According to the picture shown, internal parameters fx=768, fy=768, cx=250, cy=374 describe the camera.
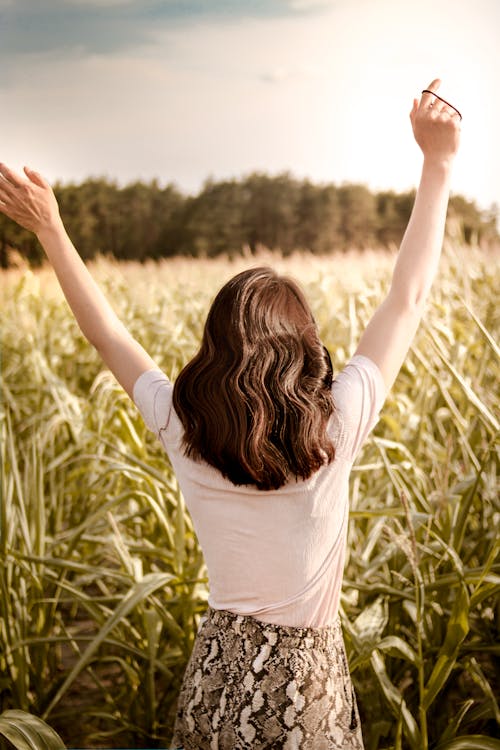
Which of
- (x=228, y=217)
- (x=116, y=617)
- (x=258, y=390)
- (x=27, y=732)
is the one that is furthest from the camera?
(x=228, y=217)

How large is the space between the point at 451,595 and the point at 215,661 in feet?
Answer: 1.88

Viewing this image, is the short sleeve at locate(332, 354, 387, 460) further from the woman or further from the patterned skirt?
the patterned skirt

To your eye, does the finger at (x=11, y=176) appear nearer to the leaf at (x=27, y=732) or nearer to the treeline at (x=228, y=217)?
the leaf at (x=27, y=732)

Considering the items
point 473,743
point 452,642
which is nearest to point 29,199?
point 452,642

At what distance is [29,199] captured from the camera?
88cm

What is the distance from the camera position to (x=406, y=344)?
80cm

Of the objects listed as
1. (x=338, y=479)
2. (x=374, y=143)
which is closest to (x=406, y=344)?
(x=338, y=479)

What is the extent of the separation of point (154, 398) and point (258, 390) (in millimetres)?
138

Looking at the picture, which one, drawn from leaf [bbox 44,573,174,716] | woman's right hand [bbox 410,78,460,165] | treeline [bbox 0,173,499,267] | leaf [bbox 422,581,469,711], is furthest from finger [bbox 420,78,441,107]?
treeline [bbox 0,173,499,267]

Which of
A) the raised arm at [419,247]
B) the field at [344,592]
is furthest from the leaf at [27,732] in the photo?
the raised arm at [419,247]

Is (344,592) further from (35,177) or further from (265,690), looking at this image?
(35,177)

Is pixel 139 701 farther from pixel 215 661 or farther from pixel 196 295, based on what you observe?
pixel 196 295

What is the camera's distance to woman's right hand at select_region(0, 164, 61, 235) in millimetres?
879

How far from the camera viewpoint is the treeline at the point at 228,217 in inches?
484
